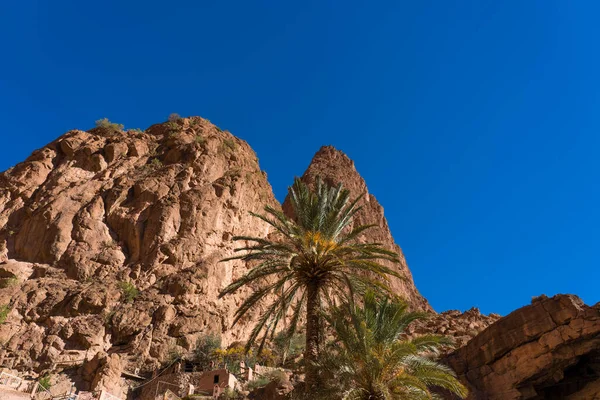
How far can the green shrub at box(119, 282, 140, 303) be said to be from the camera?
103 feet

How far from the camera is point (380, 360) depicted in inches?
581

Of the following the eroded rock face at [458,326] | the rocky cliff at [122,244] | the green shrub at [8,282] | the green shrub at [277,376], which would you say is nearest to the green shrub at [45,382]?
the rocky cliff at [122,244]

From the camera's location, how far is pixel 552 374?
65.7 ft

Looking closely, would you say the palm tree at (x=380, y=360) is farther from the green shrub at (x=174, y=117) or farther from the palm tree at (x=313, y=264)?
the green shrub at (x=174, y=117)

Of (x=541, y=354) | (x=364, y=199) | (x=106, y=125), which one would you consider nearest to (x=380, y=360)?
(x=541, y=354)

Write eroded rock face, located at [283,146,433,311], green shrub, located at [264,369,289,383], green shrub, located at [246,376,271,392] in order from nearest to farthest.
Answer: green shrub, located at [264,369,289,383] → green shrub, located at [246,376,271,392] → eroded rock face, located at [283,146,433,311]

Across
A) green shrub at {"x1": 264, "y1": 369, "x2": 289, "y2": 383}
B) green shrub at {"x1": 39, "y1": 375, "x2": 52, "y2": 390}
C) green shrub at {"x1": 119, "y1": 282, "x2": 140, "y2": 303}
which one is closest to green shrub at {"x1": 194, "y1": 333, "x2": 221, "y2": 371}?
green shrub at {"x1": 264, "y1": 369, "x2": 289, "y2": 383}

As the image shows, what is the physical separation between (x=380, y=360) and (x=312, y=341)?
8.17 feet

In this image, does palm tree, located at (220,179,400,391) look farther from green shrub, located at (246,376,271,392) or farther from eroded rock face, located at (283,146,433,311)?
eroded rock face, located at (283,146,433,311)

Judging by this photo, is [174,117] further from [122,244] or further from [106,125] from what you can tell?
[122,244]

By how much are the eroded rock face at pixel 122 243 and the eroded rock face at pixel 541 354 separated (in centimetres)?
1768

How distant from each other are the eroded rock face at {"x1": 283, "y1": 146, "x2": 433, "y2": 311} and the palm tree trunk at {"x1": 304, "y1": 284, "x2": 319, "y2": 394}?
3833 centimetres

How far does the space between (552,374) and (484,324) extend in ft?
44.0

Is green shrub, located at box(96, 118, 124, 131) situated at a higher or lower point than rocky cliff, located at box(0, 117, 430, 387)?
higher
